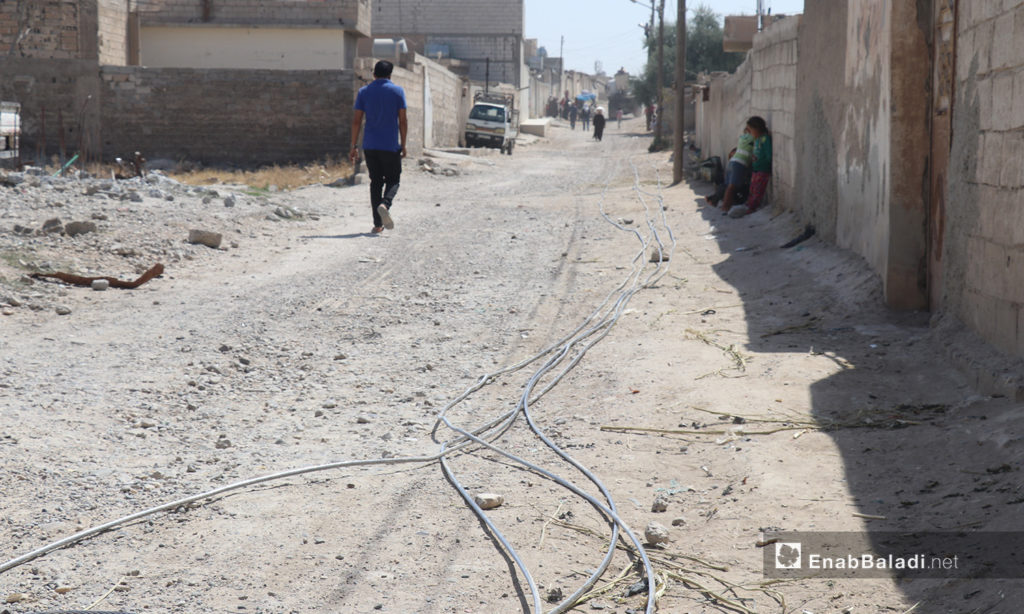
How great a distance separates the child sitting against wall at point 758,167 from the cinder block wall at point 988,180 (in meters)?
6.48

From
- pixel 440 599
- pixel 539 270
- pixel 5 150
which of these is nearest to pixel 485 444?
pixel 440 599

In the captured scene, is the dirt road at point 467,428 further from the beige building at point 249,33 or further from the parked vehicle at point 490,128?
the parked vehicle at point 490,128

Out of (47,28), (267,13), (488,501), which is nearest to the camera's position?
(488,501)

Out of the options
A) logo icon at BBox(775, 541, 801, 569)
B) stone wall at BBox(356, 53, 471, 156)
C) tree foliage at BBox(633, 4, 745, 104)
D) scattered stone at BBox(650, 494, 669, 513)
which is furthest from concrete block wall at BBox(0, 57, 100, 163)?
tree foliage at BBox(633, 4, 745, 104)

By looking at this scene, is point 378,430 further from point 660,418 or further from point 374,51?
point 374,51

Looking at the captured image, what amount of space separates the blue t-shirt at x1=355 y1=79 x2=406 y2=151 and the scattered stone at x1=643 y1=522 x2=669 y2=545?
7427mm

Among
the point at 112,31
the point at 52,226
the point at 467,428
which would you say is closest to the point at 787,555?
the point at 467,428

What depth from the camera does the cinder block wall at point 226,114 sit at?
2047 cm

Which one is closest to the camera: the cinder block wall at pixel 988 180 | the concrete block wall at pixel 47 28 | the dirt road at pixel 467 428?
the dirt road at pixel 467 428

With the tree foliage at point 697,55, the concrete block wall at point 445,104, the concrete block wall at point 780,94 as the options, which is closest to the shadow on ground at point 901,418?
the concrete block wall at point 780,94

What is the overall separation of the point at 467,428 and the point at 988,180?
2.71 metres

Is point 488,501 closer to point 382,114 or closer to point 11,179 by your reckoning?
point 382,114

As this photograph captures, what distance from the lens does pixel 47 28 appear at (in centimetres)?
2273

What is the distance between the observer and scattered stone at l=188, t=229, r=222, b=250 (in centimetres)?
882
